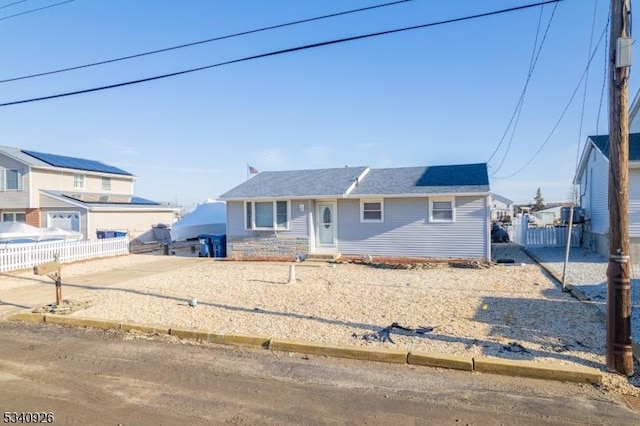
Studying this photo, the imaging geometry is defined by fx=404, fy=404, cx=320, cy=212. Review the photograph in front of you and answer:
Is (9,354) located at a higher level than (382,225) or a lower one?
lower

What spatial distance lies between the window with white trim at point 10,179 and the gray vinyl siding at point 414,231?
71.2 feet

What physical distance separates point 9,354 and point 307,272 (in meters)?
8.78

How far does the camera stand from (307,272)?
1382cm

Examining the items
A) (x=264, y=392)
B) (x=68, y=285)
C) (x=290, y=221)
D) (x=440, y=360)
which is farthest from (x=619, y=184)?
(x=290, y=221)

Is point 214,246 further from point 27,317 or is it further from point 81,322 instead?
point 81,322

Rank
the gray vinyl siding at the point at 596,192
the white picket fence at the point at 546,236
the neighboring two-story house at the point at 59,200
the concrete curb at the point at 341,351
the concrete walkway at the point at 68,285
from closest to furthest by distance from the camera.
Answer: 1. the concrete curb at the point at 341,351
2. the concrete walkway at the point at 68,285
3. the gray vinyl siding at the point at 596,192
4. the white picket fence at the point at 546,236
5. the neighboring two-story house at the point at 59,200

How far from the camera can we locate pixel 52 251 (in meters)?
17.3

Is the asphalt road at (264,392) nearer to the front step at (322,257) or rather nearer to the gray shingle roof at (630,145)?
the front step at (322,257)

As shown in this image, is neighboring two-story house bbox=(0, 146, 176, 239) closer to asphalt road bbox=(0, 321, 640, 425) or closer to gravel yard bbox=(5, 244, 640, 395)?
gravel yard bbox=(5, 244, 640, 395)

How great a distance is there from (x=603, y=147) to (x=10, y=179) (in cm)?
3283

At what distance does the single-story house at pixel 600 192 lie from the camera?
46.0 feet

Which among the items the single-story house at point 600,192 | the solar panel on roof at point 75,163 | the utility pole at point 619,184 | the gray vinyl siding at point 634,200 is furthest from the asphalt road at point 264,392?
the solar panel on roof at point 75,163

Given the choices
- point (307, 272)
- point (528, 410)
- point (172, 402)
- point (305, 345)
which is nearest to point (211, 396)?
point (172, 402)

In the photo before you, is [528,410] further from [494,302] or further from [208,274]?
[208,274]
